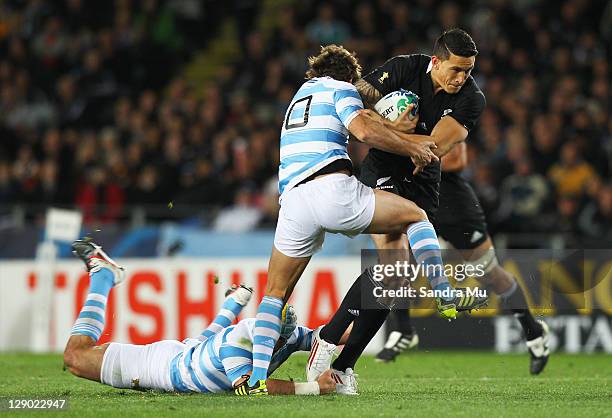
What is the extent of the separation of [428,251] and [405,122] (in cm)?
101

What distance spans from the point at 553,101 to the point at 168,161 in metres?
5.31

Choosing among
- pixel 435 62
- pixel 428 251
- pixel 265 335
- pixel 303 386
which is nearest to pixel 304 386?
pixel 303 386

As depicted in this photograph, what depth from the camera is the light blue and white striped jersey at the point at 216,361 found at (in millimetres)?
6961

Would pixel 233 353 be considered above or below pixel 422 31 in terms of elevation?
below

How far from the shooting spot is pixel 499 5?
656 inches

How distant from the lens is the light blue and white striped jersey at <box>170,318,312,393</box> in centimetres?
696

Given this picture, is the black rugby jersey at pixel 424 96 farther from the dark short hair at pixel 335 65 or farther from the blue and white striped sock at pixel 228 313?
the blue and white striped sock at pixel 228 313

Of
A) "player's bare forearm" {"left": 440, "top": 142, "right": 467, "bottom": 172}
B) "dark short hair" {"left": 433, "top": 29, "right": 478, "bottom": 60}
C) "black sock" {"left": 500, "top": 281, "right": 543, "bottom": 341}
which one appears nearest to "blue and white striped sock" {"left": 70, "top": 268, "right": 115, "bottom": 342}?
"dark short hair" {"left": 433, "top": 29, "right": 478, "bottom": 60}

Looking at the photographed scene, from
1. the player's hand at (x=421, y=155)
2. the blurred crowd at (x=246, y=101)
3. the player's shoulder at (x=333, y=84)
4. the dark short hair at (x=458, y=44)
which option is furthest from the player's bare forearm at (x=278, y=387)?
the blurred crowd at (x=246, y=101)

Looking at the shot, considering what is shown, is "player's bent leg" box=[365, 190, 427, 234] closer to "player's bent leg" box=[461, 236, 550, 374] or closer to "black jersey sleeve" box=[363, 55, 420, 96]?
"black jersey sleeve" box=[363, 55, 420, 96]

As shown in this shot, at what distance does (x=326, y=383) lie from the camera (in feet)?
23.7

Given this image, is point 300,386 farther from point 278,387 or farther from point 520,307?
point 520,307

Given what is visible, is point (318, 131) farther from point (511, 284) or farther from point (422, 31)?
point (422, 31)

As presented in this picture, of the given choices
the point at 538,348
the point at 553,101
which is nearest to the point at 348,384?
the point at 538,348
